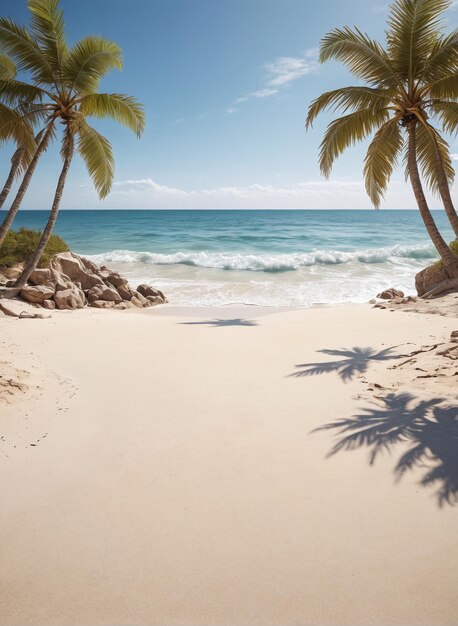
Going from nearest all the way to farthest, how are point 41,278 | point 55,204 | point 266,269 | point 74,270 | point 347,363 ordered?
1. point 347,363
2. point 41,278
3. point 55,204
4. point 74,270
5. point 266,269

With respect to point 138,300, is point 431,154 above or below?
above

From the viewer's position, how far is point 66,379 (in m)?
5.13

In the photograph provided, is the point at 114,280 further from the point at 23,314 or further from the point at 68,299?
the point at 23,314

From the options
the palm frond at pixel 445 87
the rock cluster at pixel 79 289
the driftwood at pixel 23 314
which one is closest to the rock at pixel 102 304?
the rock cluster at pixel 79 289

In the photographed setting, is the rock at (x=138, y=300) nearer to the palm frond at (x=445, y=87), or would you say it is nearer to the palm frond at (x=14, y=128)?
the palm frond at (x=14, y=128)

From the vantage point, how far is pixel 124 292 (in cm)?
1334

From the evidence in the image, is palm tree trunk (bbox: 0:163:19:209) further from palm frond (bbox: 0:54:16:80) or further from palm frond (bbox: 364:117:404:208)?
palm frond (bbox: 364:117:404:208)

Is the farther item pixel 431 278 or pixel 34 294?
pixel 431 278

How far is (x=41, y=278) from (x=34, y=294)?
1.31 m

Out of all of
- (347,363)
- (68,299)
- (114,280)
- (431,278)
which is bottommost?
(347,363)

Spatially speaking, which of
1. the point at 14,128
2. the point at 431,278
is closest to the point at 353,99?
the point at 431,278

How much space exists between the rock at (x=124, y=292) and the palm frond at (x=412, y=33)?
1101cm

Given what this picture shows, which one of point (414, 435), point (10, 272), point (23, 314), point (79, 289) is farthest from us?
point (10, 272)

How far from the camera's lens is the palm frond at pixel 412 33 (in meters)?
9.26
